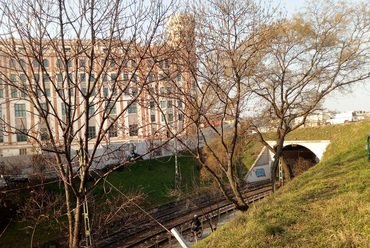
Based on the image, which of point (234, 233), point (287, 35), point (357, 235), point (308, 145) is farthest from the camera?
point (308, 145)

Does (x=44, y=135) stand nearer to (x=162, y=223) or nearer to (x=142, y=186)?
(x=162, y=223)

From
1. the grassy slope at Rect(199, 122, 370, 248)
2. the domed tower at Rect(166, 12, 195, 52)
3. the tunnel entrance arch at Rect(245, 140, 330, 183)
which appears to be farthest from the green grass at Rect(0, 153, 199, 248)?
the domed tower at Rect(166, 12, 195, 52)

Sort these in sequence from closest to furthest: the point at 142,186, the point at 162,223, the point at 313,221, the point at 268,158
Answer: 1. the point at 313,221
2. the point at 162,223
3. the point at 142,186
4. the point at 268,158

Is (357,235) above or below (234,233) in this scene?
above

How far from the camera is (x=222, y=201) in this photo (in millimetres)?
22484

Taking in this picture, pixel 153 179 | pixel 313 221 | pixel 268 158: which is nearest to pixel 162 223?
pixel 153 179

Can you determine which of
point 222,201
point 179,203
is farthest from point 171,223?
point 222,201

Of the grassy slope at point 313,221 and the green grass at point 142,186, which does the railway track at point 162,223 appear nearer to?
the green grass at point 142,186

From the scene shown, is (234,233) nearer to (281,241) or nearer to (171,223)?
(281,241)

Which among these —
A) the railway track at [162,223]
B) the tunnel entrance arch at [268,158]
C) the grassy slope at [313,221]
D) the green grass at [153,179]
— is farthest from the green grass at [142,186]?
the grassy slope at [313,221]

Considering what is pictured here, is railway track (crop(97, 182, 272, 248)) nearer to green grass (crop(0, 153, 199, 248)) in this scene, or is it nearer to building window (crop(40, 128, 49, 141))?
green grass (crop(0, 153, 199, 248))

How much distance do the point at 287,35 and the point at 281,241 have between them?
9077mm

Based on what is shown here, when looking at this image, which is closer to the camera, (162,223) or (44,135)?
(44,135)

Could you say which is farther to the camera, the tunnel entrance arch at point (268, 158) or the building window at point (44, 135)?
the tunnel entrance arch at point (268, 158)
